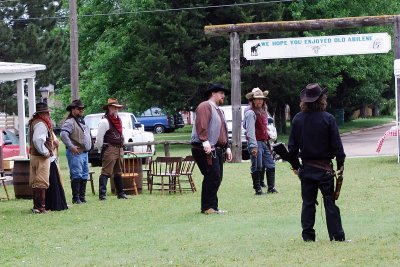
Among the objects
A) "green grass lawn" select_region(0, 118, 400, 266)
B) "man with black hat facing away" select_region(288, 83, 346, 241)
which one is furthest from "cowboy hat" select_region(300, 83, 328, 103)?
"green grass lawn" select_region(0, 118, 400, 266)

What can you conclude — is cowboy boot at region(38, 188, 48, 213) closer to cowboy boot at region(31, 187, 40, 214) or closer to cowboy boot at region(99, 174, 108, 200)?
cowboy boot at region(31, 187, 40, 214)

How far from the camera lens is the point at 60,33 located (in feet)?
189

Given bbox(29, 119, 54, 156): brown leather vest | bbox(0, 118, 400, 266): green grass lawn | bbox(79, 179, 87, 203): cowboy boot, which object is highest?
bbox(29, 119, 54, 156): brown leather vest

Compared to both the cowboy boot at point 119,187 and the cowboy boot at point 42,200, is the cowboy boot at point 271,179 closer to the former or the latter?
the cowboy boot at point 119,187

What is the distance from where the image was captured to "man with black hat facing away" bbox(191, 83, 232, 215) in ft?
49.1

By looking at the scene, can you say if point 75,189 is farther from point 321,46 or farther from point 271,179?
point 321,46

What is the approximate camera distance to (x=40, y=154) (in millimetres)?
16656

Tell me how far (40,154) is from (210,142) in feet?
10.6

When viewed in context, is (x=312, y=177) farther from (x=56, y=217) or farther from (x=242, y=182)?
(x=242, y=182)

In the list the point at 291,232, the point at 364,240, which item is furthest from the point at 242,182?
the point at 364,240

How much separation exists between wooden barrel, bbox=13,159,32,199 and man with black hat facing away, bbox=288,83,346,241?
30.0 feet

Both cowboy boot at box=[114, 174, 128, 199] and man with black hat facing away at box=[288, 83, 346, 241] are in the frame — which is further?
cowboy boot at box=[114, 174, 128, 199]

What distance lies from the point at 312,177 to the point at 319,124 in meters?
0.59

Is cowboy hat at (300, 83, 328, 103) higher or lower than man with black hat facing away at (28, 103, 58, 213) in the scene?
higher
